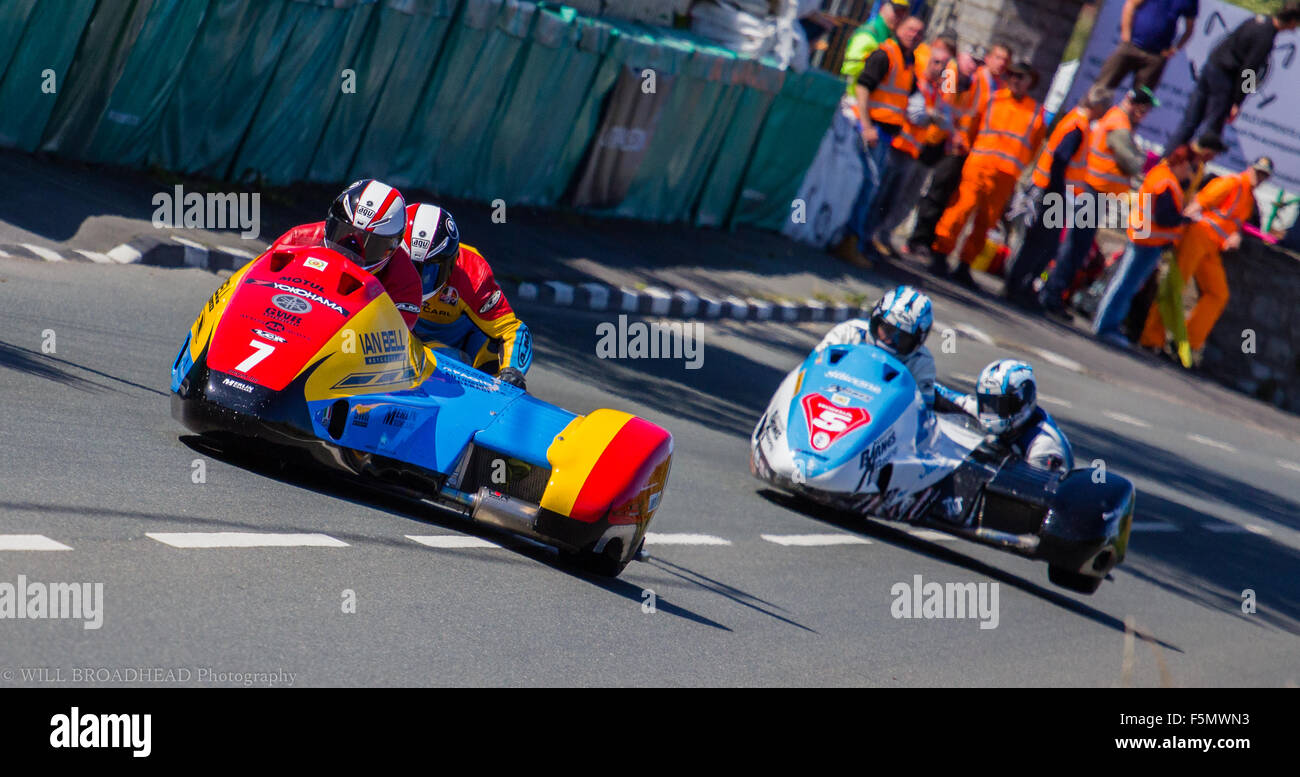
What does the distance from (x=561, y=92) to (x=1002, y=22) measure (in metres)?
10.2

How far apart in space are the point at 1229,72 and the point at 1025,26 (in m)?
3.17

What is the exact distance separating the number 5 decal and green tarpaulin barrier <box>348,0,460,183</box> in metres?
8.90

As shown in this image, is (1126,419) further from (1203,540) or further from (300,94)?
(300,94)

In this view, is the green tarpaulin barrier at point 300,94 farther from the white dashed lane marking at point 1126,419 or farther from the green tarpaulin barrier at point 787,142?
the white dashed lane marking at point 1126,419

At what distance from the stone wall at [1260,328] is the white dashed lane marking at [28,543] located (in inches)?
832

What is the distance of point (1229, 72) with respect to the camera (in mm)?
24109

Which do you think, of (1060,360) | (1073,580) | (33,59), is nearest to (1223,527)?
(1073,580)

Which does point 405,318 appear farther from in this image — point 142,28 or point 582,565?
point 142,28

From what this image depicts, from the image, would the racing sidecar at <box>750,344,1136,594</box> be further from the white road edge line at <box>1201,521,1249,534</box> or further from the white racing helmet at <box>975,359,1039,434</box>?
the white road edge line at <box>1201,521,1249,534</box>

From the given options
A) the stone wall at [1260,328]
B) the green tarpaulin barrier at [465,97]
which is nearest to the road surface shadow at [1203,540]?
the green tarpaulin barrier at [465,97]

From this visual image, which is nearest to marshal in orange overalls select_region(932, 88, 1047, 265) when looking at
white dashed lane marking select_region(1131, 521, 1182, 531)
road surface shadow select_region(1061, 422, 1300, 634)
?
road surface shadow select_region(1061, 422, 1300, 634)

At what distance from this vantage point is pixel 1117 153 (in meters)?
21.3

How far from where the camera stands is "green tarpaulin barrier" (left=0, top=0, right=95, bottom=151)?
40.3ft
